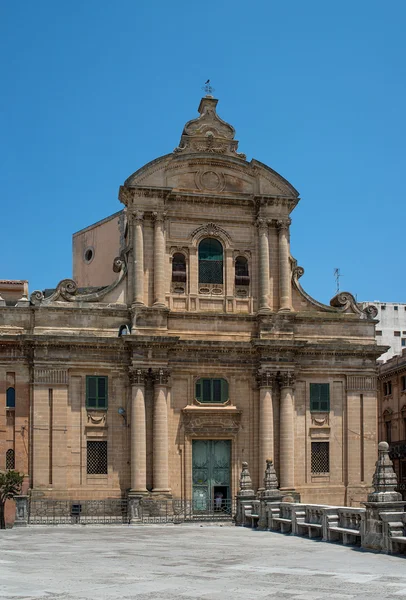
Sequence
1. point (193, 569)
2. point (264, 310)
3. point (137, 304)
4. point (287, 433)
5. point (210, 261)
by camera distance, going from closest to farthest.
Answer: point (193, 569) → point (137, 304) → point (287, 433) → point (264, 310) → point (210, 261)

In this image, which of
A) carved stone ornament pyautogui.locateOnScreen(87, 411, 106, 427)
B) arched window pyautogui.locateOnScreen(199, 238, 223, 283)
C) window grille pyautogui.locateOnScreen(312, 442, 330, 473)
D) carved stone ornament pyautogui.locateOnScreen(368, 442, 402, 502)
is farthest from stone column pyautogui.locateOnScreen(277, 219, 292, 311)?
carved stone ornament pyautogui.locateOnScreen(368, 442, 402, 502)

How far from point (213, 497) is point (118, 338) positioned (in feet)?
28.9

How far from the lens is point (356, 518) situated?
28719 mm

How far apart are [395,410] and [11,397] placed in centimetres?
2963

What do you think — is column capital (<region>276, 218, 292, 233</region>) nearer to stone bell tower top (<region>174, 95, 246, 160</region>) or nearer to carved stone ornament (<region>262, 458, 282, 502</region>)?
stone bell tower top (<region>174, 95, 246, 160</region>)

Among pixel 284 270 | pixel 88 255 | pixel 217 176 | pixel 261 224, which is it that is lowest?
pixel 284 270

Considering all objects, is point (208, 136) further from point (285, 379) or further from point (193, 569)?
point (193, 569)

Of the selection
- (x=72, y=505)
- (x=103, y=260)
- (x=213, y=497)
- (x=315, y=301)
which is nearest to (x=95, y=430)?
(x=72, y=505)

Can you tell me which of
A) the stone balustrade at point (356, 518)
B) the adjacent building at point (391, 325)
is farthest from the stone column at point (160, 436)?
the adjacent building at point (391, 325)

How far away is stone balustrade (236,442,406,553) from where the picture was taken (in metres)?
25.7

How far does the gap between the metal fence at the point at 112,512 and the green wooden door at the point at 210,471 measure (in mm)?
737

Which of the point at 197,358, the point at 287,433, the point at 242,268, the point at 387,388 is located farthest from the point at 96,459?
the point at 387,388

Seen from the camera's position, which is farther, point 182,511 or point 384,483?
point 182,511

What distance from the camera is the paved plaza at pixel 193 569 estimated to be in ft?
58.7
